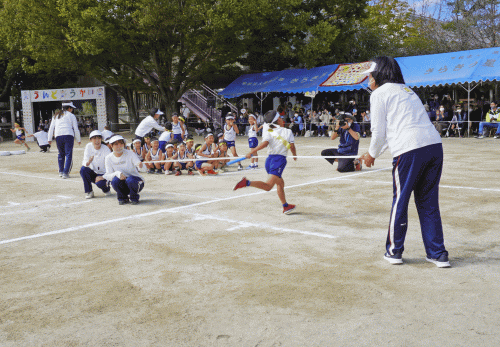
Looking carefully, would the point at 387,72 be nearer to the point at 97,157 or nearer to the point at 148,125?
the point at 97,157

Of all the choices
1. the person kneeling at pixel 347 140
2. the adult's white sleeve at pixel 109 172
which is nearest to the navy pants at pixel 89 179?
the adult's white sleeve at pixel 109 172

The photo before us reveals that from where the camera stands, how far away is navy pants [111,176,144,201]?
7887mm

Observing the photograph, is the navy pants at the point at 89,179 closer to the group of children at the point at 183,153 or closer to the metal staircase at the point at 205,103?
the group of children at the point at 183,153

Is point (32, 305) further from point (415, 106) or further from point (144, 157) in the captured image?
point (144, 157)

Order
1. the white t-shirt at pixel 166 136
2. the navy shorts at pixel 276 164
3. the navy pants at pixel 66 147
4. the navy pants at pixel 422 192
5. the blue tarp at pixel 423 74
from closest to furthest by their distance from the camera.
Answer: the navy pants at pixel 422 192 → the navy shorts at pixel 276 164 → the navy pants at pixel 66 147 → the white t-shirt at pixel 166 136 → the blue tarp at pixel 423 74

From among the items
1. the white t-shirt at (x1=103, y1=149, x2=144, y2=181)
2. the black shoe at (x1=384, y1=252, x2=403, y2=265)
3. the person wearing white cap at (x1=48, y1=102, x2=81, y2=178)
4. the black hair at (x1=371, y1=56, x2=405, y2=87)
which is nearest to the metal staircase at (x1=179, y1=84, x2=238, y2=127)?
the person wearing white cap at (x1=48, y1=102, x2=81, y2=178)

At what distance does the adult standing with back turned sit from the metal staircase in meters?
28.0

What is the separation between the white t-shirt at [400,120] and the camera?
14.6 ft

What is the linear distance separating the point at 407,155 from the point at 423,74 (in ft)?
64.0

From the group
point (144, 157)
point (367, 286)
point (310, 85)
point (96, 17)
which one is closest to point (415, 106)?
point (367, 286)

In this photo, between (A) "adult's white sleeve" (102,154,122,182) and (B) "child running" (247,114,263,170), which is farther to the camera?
(B) "child running" (247,114,263,170)

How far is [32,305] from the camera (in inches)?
152

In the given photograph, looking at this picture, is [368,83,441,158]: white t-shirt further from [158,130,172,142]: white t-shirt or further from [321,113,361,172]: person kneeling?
[158,130,172,142]: white t-shirt

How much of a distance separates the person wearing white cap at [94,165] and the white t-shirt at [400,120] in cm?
563
